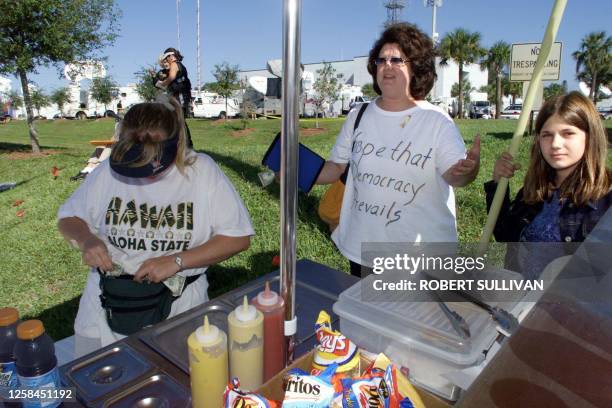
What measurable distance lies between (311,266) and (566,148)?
114cm

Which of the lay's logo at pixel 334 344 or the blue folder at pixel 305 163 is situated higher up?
the blue folder at pixel 305 163

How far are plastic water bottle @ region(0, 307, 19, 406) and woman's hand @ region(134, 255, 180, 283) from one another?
0.53 meters

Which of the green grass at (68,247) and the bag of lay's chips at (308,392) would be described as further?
the green grass at (68,247)

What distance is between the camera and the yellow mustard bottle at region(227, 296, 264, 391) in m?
0.96

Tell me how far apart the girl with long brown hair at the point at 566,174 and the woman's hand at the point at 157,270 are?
1278mm

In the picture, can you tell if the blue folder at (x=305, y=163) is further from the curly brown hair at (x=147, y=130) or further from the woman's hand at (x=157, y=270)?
the woman's hand at (x=157, y=270)

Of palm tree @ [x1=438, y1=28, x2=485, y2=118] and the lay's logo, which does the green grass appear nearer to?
the lay's logo

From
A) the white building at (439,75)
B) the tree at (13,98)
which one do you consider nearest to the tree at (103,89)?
the tree at (13,98)

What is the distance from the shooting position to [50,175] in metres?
8.31

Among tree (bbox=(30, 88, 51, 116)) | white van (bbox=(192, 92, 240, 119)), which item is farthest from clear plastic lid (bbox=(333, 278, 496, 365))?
white van (bbox=(192, 92, 240, 119))

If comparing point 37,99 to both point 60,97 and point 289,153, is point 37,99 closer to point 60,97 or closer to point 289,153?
point 60,97

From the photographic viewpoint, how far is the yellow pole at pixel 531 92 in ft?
4.45

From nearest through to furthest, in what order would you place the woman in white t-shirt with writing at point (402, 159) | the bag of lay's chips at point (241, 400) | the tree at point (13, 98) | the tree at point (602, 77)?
the bag of lay's chips at point (241, 400), the woman in white t-shirt with writing at point (402, 159), the tree at point (13, 98), the tree at point (602, 77)

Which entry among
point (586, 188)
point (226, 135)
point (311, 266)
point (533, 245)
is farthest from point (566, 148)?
point (226, 135)
